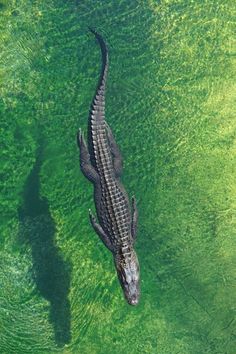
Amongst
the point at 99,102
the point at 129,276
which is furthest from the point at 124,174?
the point at 129,276

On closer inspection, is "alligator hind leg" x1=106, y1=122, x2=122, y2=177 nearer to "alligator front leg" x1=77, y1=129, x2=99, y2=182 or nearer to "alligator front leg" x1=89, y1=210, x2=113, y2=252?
"alligator front leg" x1=77, y1=129, x2=99, y2=182

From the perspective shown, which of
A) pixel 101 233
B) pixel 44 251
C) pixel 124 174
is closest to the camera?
pixel 101 233

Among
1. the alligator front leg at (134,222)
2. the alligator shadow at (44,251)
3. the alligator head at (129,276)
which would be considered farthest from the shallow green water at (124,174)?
the alligator head at (129,276)

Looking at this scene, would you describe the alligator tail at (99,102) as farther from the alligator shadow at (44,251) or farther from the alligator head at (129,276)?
the alligator head at (129,276)

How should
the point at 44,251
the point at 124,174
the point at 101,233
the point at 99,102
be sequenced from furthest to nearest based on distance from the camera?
1. the point at 124,174
2. the point at 44,251
3. the point at 101,233
4. the point at 99,102

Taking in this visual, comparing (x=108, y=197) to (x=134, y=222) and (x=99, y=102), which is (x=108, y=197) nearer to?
(x=134, y=222)

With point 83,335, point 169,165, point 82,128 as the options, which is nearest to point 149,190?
point 169,165

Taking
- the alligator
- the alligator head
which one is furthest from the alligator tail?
the alligator head

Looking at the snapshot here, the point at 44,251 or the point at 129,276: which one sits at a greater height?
the point at 44,251
